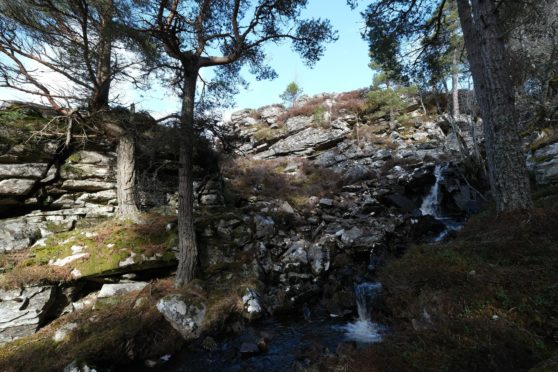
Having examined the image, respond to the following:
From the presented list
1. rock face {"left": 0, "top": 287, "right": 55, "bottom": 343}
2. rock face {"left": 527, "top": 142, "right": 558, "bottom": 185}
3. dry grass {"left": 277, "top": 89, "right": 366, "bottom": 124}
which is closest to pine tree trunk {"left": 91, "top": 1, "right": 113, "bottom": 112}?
rock face {"left": 0, "top": 287, "right": 55, "bottom": 343}

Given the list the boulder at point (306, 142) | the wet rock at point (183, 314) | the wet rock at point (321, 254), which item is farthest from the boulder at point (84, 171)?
the boulder at point (306, 142)

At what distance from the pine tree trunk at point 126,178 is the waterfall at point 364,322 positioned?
7.03 meters

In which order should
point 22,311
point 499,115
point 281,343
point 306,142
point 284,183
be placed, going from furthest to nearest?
point 306,142
point 284,183
point 281,343
point 499,115
point 22,311

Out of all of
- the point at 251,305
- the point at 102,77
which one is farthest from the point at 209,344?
the point at 102,77

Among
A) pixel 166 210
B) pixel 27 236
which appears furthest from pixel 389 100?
pixel 27 236

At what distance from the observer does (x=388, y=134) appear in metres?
23.2

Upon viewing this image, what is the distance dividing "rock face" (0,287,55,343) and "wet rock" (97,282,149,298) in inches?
40.6

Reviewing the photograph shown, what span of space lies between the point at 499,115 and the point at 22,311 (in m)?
11.2

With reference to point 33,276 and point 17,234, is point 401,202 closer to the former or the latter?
point 33,276

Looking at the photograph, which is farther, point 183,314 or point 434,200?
point 434,200

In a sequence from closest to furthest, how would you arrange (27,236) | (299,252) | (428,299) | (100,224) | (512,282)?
(512,282), (428,299), (27,236), (100,224), (299,252)

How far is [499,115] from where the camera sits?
18.4 ft

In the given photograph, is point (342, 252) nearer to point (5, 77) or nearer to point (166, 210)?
point (166, 210)

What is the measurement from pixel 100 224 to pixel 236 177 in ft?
29.5
